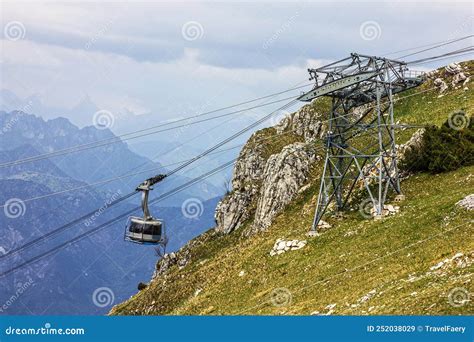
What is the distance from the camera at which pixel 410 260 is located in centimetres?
3431

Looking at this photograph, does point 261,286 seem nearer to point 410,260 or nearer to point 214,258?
point 410,260

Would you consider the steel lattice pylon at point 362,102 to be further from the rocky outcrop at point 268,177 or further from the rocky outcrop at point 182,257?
the rocky outcrop at point 182,257

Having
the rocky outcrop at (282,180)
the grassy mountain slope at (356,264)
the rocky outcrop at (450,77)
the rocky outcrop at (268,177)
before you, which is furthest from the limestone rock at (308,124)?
the rocky outcrop at (450,77)

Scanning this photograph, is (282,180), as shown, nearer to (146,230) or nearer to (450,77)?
(146,230)

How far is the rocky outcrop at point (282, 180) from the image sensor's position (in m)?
61.7

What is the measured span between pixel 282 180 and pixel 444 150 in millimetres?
18985

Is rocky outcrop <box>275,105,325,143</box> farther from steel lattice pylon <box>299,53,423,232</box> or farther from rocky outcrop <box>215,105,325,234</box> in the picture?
steel lattice pylon <box>299,53,423,232</box>

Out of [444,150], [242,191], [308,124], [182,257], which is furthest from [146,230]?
[308,124]

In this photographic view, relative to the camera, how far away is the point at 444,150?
48.7m

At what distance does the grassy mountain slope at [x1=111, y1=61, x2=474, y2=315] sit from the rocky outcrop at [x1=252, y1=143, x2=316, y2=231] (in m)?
1.51

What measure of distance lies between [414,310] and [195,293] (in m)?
31.2

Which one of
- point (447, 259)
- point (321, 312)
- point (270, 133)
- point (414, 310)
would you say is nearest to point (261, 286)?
point (321, 312)

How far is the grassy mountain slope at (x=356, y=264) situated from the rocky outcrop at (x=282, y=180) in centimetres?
151

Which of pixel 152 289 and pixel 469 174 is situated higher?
pixel 469 174
